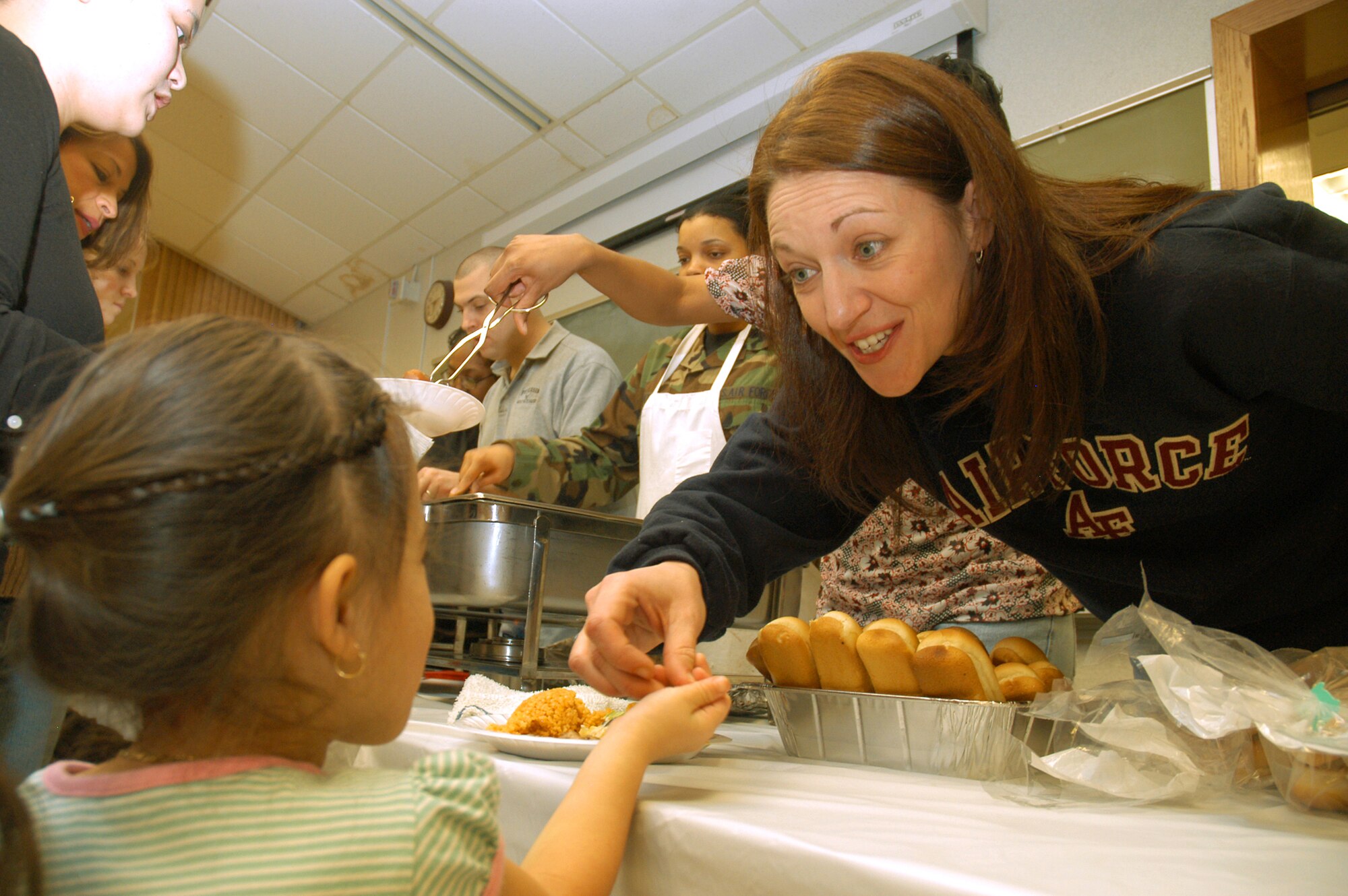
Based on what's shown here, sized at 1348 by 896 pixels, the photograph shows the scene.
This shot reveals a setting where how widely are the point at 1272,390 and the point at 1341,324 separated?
7 centimetres

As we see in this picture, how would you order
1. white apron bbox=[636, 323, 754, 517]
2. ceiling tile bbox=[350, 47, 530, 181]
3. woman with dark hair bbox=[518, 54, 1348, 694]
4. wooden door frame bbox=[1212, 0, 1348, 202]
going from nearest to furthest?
woman with dark hair bbox=[518, 54, 1348, 694] → wooden door frame bbox=[1212, 0, 1348, 202] → white apron bbox=[636, 323, 754, 517] → ceiling tile bbox=[350, 47, 530, 181]

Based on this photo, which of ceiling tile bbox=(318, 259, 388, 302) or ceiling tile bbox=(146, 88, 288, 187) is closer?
ceiling tile bbox=(146, 88, 288, 187)

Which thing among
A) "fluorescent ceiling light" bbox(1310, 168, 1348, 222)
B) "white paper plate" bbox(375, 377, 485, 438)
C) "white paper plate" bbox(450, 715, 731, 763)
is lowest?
"white paper plate" bbox(450, 715, 731, 763)

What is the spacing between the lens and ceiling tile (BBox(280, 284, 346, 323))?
16.3ft

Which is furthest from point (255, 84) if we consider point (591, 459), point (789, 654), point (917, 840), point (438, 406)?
point (917, 840)

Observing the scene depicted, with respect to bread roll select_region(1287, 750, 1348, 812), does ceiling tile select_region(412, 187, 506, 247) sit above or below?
above

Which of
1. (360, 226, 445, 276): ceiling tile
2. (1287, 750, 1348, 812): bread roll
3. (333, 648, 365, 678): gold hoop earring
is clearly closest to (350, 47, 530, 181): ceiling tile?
(360, 226, 445, 276): ceiling tile

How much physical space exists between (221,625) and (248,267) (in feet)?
16.5

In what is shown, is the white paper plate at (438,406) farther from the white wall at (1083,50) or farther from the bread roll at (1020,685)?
the white wall at (1083,50)

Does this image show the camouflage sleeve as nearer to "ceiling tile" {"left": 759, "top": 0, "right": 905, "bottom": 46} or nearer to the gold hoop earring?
"ceiling tile" {"left": 759, "top": 0, "right": 905, "bottom": 46}

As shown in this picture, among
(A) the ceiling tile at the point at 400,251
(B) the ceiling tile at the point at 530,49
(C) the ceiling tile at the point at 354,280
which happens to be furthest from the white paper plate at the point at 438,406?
(C) the ceiling tile at the point at 354,280

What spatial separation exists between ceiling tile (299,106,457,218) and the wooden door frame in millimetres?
2844

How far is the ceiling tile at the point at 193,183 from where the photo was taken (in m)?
3.90

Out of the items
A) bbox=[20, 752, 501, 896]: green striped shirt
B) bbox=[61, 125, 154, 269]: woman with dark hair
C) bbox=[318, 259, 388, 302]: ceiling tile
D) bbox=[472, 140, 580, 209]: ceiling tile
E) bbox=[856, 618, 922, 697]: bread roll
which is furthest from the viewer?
bbox=[318, 259, 388, 302]: ceiling tile
